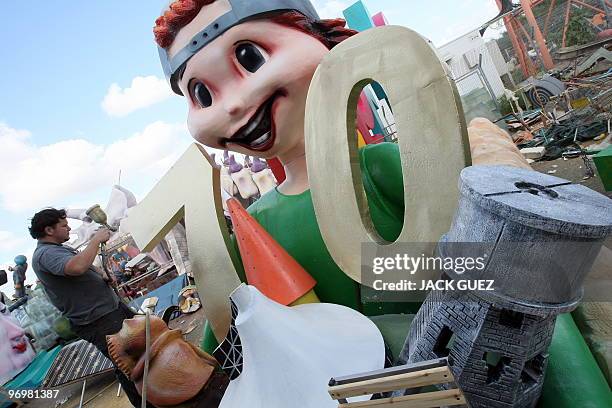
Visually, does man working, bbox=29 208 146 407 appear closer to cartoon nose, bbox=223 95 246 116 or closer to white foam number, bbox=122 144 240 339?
white foam number, bbox=122 144 240 339

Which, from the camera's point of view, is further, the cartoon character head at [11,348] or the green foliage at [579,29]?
the green foliage at [579,29]

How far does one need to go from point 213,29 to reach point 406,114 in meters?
0.75

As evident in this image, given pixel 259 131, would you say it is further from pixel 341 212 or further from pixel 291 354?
pixel 291 354

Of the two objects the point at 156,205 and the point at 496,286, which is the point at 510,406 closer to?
the point at 496,286

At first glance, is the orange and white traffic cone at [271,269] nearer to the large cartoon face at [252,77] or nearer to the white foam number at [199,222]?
the white foam number at [199,222]

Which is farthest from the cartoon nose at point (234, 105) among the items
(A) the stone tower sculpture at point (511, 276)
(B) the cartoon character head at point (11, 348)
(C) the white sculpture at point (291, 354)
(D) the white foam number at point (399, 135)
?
(B) the cartoon character head at point (11, 348)

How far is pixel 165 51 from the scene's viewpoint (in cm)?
150

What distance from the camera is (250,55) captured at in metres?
1.34

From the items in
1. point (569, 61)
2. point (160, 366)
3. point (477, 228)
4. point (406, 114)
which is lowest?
point (569, 61)

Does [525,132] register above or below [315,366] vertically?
below

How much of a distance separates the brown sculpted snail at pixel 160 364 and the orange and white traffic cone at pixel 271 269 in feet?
1.04

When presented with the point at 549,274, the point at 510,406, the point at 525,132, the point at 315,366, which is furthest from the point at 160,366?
the point at 525,132

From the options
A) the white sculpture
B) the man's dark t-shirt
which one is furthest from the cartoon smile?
the man's dark t-shirt

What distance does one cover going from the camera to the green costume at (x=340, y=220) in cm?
130
